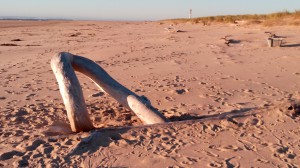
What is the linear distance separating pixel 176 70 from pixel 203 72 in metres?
0.65

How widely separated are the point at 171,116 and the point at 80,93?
1309 mm

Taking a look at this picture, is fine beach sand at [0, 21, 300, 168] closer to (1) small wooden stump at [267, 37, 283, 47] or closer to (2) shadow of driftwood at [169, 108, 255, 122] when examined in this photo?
(2) shadow of driftwood at [169, 108, 255, 122]

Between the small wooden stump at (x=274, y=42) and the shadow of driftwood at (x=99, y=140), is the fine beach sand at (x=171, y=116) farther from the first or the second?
the small wooden stump at (x=274, y=42)

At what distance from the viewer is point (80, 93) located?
430cm

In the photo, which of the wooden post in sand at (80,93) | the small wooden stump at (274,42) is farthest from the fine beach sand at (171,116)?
the small wooden stump at (274,42)

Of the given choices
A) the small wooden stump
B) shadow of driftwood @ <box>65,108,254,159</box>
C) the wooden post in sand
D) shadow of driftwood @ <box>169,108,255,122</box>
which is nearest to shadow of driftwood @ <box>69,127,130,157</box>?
shadow of driftwood @ <box>65,108,254,159</box>

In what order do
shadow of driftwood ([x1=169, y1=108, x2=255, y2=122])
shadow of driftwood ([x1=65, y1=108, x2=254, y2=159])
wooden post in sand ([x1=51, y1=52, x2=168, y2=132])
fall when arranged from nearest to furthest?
shadow of driftwood ([x1=65, y1=108, x2=254, y2=159]) → wooden post in sand ([x1=51, y1=52, x2=168, y2=132]) → shadow of driftwood ([x1=169, y1=108, x2=255, y2=122])

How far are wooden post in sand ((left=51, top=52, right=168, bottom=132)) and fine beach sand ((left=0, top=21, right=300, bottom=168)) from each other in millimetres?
209

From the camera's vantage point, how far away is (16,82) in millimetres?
7129

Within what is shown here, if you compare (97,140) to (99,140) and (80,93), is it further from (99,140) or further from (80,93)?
(80,93)

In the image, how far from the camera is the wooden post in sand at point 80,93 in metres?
4.14

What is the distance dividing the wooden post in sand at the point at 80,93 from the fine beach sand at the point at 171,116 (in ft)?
0.69

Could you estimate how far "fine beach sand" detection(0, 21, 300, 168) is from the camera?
3.42 m

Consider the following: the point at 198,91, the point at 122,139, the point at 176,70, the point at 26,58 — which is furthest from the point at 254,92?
the point at 26,58
